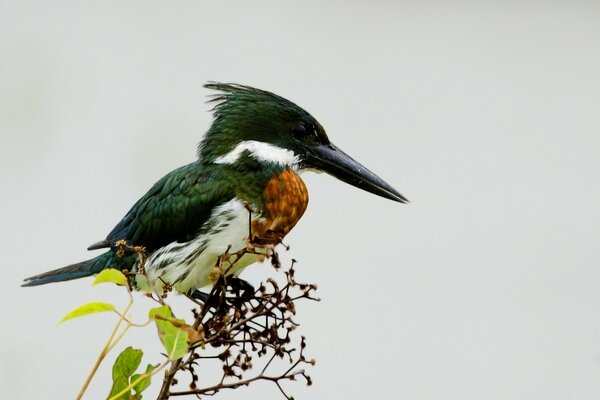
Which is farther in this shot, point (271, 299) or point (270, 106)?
point (270, 106)

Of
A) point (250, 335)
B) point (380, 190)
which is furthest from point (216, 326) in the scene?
point (380, 190)

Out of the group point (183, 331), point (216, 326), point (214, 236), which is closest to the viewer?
point (183, 331)

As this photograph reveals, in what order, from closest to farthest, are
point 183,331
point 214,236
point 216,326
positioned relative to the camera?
point 183,331 < point 216,326 < point 214,236

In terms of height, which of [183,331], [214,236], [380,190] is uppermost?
[380,190]

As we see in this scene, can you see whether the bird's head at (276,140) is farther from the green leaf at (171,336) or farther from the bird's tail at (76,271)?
the green leaf at (171,336)

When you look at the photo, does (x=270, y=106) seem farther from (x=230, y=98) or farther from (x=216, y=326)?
(x=216, y=326)

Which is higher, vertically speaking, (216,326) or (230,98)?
(230,98)

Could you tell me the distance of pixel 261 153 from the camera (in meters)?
1.03

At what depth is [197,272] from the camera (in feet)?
3.32

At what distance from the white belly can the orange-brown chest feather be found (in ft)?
0.08

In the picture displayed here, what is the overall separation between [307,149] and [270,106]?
71mm

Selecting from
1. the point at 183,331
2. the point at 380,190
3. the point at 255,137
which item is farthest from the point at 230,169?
the point at 183,331

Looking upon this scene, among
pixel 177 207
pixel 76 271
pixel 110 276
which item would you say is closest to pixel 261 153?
pixel 177 207

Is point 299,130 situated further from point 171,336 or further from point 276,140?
point 171,336
